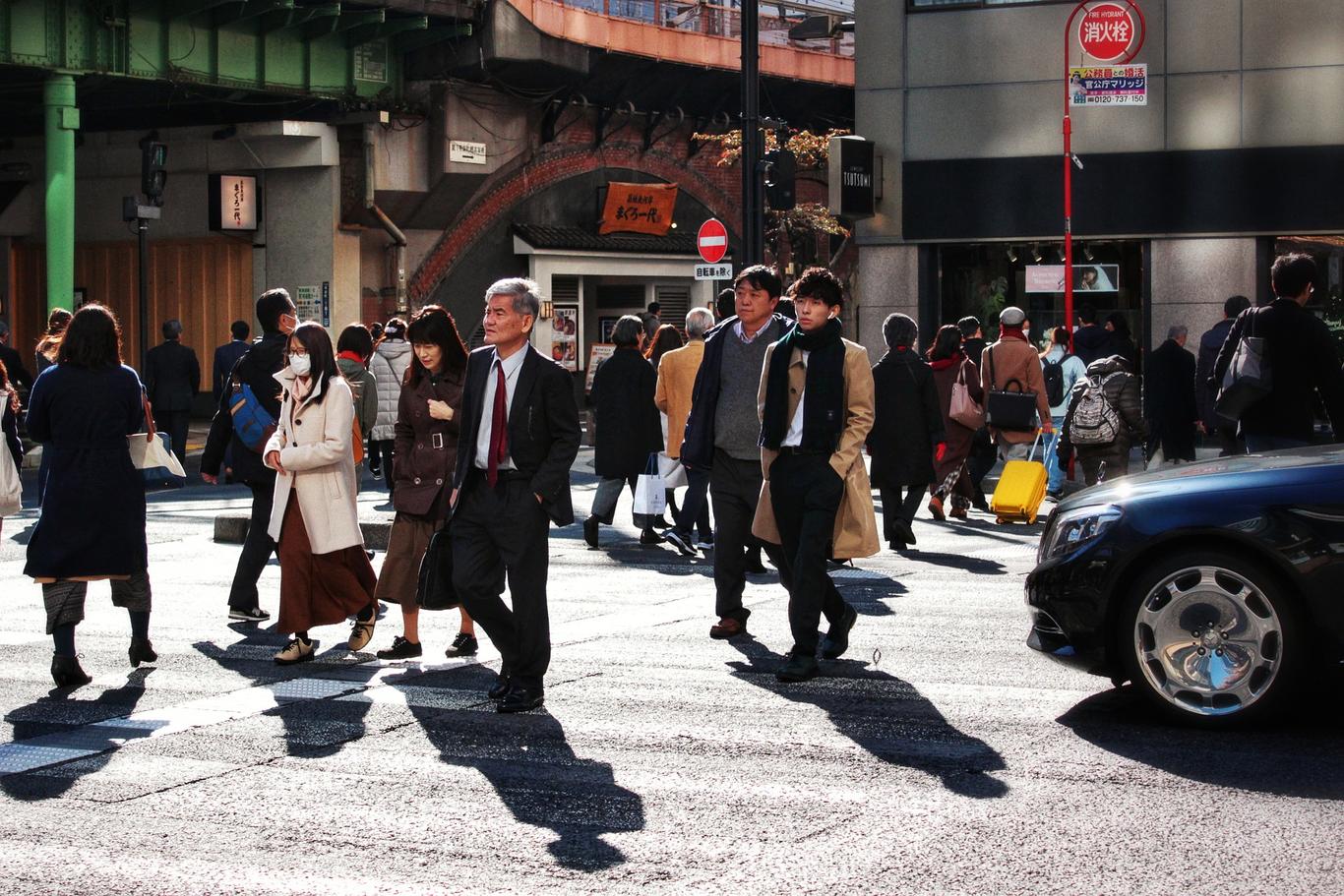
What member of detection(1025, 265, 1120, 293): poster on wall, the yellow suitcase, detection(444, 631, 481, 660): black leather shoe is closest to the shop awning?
detection(1025, 265, 1120, 293): poster on wall

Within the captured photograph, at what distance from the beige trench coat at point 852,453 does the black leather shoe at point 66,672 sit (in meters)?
3.20

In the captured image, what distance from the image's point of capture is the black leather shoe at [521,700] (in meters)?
7.69

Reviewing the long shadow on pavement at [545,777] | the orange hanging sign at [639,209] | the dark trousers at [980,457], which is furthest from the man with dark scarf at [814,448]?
the orange hanging sign at [639,209]

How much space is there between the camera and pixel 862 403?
8508mm

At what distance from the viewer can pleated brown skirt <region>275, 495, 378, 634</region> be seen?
353 inches

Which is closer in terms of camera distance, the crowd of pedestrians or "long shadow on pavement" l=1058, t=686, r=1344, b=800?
"long shadow on pavement" l=1058, t=686, r=1344, b=800

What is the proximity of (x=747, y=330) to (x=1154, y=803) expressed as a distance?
3.96 meters

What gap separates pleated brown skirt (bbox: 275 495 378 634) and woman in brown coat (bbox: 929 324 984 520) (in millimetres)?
7533

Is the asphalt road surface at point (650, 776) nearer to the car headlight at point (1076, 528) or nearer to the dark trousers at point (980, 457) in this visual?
the car headlight at point (1076, 528)

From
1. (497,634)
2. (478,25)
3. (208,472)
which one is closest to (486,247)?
(478,25)

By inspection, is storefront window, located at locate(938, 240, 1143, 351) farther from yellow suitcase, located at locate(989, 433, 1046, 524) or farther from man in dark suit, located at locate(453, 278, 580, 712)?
man in dark suit, located at locate(453, 278, 580, 712)

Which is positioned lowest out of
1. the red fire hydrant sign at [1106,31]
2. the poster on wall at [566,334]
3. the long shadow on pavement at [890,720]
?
the long shadow on pavement at [890,720]

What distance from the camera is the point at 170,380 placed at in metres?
21.6

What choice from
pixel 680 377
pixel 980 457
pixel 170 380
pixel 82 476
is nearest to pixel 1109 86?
pixel 980 457
